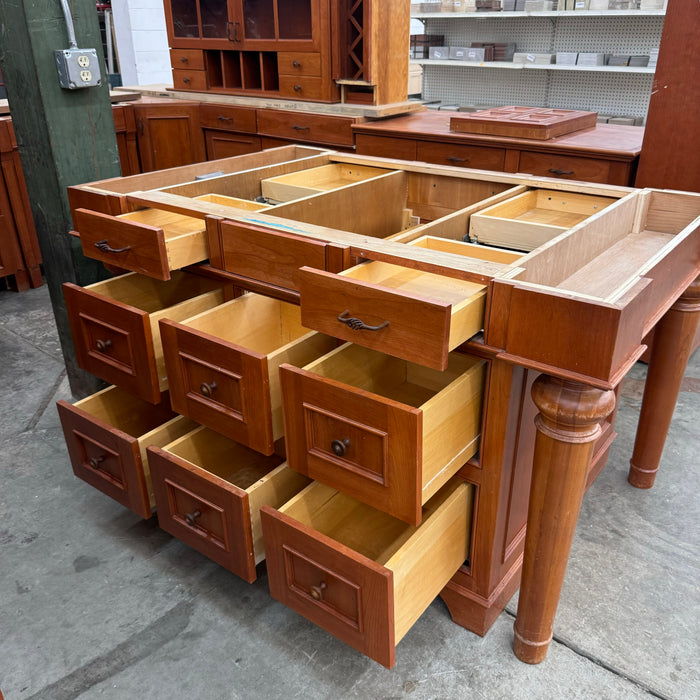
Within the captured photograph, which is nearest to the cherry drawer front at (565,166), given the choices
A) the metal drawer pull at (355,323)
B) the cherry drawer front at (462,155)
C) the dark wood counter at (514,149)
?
the dark wood counter at (514,149)

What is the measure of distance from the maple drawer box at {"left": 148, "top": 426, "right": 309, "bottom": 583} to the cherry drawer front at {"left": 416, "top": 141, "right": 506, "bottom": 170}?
173cm

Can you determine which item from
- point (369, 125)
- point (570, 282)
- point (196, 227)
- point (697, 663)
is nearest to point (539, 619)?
point (697, 663)

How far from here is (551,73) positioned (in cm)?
497

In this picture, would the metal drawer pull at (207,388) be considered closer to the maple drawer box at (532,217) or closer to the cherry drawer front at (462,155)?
the maple drawer box at (532,217)

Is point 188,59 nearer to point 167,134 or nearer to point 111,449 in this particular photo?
point 167,134

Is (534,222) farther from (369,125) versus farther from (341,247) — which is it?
(369,125)

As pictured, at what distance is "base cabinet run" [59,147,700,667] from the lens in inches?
44.3

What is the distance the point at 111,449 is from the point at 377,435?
796mm

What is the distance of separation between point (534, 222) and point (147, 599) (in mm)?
1347

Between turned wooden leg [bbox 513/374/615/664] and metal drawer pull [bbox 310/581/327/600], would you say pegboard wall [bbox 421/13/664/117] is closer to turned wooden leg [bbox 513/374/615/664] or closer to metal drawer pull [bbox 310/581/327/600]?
turned wooden leg [bbox 513/374/615/664]

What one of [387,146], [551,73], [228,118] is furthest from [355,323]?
[551,73]

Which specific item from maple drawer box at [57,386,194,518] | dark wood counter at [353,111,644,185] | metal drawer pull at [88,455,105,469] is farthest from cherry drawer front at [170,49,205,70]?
metal drawer pull at [88,455,105,469]

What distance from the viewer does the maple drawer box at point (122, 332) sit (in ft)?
5.10

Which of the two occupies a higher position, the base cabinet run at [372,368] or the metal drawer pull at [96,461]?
the base cabinet run at [372,368]
